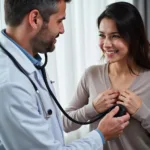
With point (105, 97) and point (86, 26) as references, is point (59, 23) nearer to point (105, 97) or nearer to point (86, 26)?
point (105, 97)

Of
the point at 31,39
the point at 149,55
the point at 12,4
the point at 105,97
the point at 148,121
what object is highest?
the point at 12,4

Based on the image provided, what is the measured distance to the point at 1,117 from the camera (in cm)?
74

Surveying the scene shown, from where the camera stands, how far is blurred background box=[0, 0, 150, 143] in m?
1.78

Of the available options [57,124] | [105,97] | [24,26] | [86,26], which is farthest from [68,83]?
[24,26]

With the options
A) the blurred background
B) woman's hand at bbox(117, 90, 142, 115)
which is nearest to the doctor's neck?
woman's hand at bbox(117, 90, 142, 115)

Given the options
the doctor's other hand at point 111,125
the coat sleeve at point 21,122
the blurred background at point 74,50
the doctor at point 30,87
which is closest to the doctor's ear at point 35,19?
the doctor at point 30,87

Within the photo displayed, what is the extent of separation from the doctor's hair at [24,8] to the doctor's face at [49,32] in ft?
0.07

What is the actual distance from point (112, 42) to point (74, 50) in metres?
0.60

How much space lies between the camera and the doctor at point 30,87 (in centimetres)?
74

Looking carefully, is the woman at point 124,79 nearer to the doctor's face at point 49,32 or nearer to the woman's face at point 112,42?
the woman's face at point 112,42

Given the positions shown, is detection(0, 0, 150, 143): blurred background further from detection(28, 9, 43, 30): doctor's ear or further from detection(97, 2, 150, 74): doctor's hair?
detection(28, 9, 43, 30): doctor's ear

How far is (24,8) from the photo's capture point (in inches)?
33.5

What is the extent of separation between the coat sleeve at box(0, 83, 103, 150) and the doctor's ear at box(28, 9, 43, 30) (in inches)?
8.9

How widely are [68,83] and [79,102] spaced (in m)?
0.44
